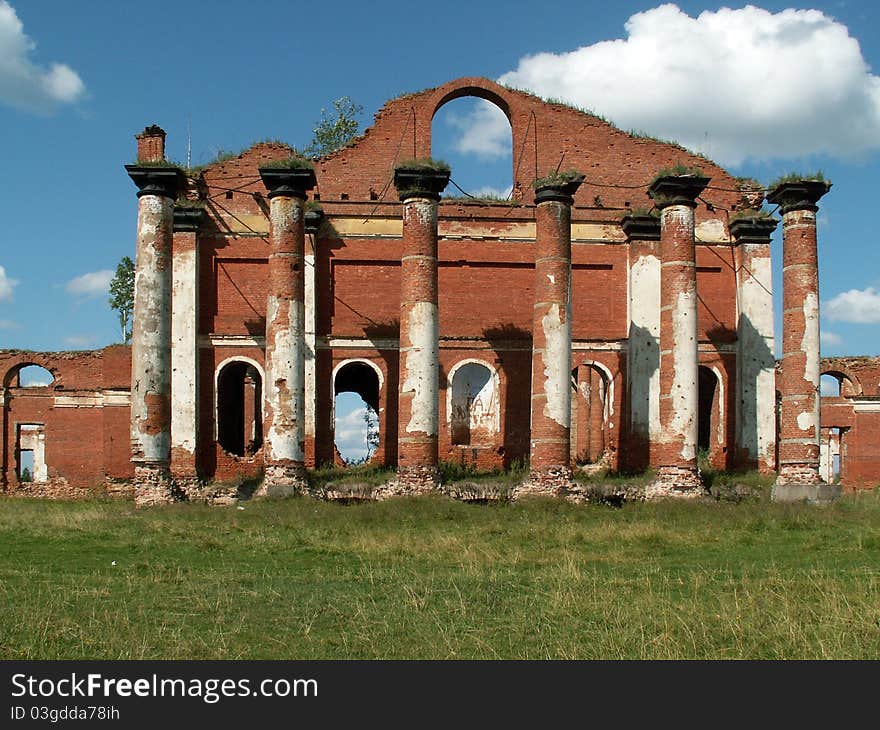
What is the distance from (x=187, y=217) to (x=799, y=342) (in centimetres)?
1602

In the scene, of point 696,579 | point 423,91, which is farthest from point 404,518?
point 423,91

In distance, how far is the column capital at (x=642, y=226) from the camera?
1092 inches

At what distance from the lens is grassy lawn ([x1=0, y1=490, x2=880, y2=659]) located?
30.6ft

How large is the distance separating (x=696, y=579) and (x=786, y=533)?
665 centimetres

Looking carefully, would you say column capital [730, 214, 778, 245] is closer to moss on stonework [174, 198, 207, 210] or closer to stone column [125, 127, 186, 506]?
moss on stonework [174, 198, 207, 210]

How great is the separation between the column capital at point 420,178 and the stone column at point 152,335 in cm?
510

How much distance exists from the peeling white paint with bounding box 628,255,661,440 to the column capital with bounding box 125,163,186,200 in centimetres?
1208

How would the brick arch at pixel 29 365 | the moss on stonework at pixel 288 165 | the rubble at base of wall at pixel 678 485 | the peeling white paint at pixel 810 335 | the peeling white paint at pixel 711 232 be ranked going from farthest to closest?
the brick arch at pixel 29 365 → the peeling white paint at pixel 711 232 → the peeling white paint at pixel 810 335 → the moss on stonework at pixel 288 165 → the rubble at base of wall at pixel 678 485

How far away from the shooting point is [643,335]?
27359mm

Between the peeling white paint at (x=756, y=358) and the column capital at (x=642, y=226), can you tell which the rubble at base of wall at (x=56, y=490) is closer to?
the column capital at (x=642, y=226)

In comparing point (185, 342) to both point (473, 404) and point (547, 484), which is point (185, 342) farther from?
point (547, 484)

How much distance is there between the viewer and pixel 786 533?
1855 cm

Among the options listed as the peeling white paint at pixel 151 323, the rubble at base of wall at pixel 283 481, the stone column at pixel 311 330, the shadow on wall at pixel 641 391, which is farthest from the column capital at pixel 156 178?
the shadow on wall at pixel 641 391

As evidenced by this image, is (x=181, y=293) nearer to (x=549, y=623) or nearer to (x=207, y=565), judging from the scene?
(x=207, y=565)
